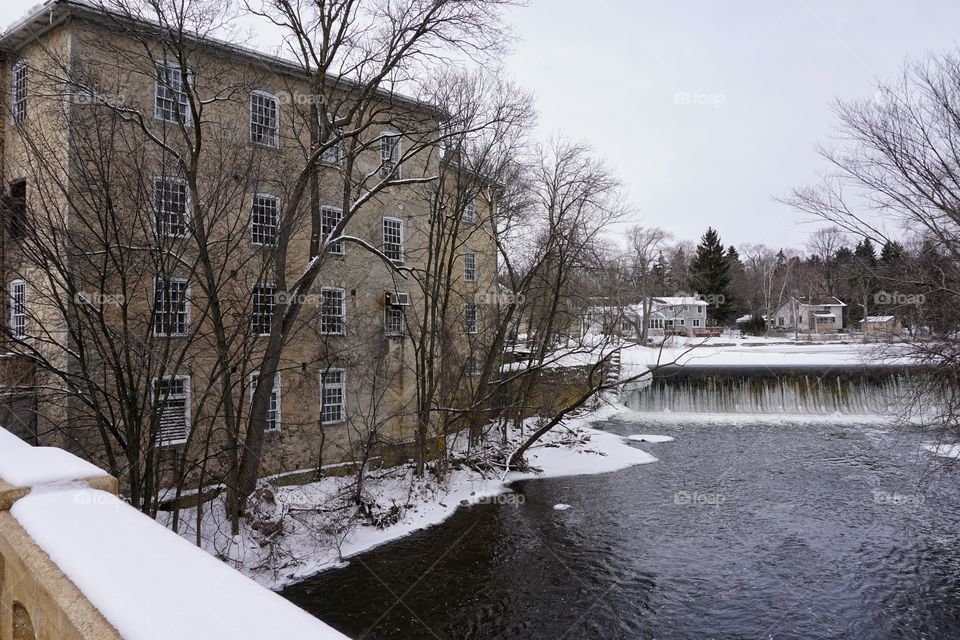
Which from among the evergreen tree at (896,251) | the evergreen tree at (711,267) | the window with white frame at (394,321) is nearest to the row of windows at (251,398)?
the window with white frame at (394,321)

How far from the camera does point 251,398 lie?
48.7 ft

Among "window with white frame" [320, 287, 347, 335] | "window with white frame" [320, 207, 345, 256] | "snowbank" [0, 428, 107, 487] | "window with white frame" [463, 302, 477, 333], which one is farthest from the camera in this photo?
"window with white frame" [463, 302, 477, 333]

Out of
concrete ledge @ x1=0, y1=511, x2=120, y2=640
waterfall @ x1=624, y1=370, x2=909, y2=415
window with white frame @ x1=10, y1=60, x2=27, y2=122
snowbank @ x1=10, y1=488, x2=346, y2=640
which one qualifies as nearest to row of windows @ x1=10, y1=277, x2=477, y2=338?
window with white frame @ x1=10, y1=60, x2=27, y2=122

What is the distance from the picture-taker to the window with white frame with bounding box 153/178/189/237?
33.0 ft

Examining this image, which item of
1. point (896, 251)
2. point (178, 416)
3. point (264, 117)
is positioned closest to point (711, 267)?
point (896, 251)

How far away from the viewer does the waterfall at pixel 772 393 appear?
26875mm

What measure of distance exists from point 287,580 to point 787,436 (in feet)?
63.6

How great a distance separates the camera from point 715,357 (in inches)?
1388

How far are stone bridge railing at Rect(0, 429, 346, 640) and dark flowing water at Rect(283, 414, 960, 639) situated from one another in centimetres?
709

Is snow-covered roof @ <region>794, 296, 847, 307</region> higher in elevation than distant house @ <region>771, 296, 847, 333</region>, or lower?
higher

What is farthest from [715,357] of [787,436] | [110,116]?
[110,116]

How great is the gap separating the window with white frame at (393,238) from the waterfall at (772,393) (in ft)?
50.9

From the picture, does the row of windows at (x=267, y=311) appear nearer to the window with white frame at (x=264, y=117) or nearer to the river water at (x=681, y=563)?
the window with white frame at (x=264, y=117)
